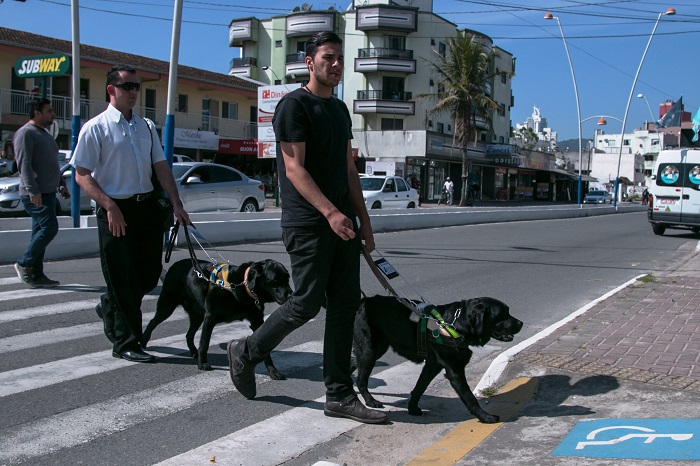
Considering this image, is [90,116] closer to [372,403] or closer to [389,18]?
[389,18]

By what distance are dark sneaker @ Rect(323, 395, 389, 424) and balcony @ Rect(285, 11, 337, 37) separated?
53.0m

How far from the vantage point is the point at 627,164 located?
101 m

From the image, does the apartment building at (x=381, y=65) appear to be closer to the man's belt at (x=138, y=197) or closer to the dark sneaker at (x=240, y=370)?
the man's belt at (x=138, y=197)

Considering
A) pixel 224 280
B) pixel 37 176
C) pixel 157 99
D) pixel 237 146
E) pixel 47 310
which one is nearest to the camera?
pixel 224 280

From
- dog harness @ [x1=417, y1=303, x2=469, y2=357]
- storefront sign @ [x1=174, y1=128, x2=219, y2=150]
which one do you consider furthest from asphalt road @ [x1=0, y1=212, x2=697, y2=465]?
storefront sign @ [x1=174, y1=128, x2=219, y2=150]

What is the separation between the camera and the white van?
1986 centimetres

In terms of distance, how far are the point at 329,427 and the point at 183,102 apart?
37.7 meters

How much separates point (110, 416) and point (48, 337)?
1979mm

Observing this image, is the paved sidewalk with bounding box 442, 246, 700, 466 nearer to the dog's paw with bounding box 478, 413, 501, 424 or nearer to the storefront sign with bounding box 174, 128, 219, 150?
the dog's paw with bounding box 478, 413, 501, 424

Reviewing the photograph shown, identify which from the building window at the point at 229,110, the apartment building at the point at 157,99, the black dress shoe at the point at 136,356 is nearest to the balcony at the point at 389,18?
the apartment building at the point at 157,99

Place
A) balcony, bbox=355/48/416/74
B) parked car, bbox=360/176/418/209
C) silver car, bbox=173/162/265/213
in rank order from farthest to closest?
balcony, bbox=355/48/416/74
parked car, bbox=360/176/418/209
silver car, bbox=173/162/265/213

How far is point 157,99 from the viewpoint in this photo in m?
37.5

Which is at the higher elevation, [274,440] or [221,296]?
[221,296]

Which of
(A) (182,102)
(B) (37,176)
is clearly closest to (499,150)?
(A) (182,102)
